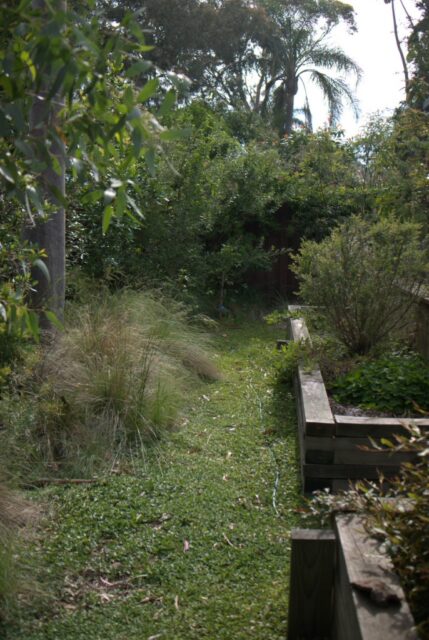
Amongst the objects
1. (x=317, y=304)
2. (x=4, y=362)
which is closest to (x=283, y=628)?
(x=4, y=362)

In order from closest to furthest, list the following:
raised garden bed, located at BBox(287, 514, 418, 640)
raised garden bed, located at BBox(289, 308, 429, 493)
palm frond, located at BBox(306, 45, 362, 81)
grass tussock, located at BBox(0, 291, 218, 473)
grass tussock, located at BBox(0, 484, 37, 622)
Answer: raised garden bed, located at BBox(287, 514, 418, 640) < grass tussock, located at BBox(0, 484, 37, 622) < raised garden bed, located at BBox(289, 308, 429, 493) < grass tussock, located at BBox(0, 291, 218, 473) < palm frond, located at BBox(306, 45, 362, 81)

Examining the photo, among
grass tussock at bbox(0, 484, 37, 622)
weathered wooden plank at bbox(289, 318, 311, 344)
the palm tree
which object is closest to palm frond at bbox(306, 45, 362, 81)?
the palm tree

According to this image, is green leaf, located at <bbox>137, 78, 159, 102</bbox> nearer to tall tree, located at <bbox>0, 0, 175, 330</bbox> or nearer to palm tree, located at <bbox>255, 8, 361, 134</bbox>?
tall tree, located at <bbox>0, 0, 175, 330</bbox>

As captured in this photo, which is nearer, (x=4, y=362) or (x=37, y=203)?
(x=37, y=203)

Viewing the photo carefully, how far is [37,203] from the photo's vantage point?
6.68 feet

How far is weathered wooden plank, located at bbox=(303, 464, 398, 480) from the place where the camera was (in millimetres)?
4551

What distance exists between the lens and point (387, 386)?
5465 mm

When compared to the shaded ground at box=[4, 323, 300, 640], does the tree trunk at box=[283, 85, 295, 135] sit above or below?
above

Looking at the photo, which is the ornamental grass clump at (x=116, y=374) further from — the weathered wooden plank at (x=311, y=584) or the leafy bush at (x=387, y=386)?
the weathered wooden plank at (x=311, y=584)

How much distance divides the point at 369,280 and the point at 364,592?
4475 mm

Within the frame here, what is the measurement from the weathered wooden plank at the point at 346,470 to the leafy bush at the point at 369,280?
7.29ft

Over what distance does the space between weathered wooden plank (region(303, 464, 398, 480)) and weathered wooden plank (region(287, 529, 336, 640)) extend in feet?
5.38

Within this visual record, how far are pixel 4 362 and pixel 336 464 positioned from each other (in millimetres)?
2913

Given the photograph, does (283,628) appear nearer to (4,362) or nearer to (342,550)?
(342,550)
